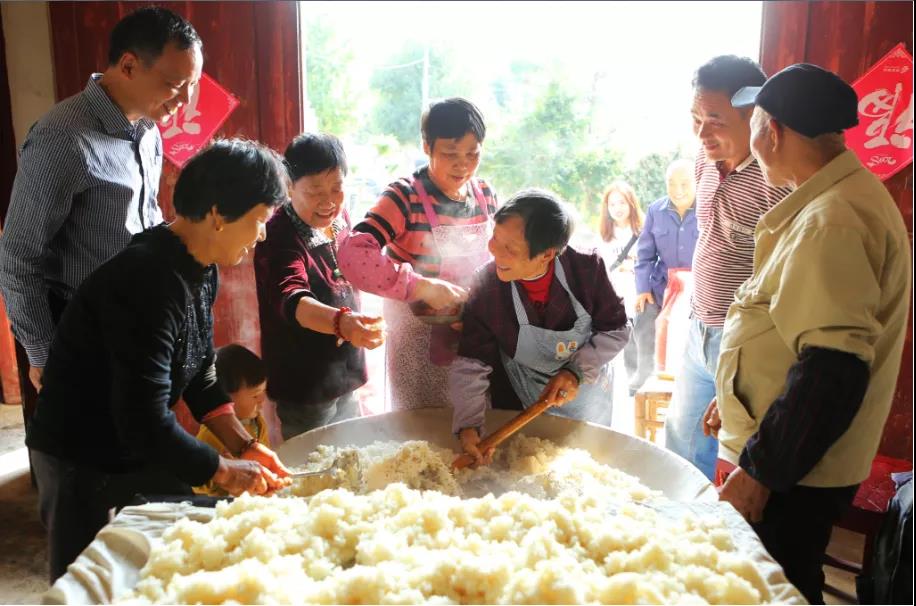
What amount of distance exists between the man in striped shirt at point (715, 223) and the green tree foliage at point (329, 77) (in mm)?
2022

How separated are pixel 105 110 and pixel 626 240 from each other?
3264 millimetres

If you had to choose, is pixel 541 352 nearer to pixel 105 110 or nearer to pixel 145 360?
pixel 145 360

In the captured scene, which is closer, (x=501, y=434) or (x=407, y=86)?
(x=501, y=434)

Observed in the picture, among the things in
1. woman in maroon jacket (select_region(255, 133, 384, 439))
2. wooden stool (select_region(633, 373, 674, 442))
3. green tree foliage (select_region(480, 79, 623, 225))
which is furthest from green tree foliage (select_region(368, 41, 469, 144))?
wooden stool (select_region(633, 373, 674, 442))

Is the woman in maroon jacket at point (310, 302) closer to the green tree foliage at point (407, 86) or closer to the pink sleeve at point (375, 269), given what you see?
the pink sleeve at point (375, 269)

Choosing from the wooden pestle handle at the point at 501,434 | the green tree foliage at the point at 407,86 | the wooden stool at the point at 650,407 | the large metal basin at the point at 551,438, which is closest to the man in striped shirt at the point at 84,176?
the large metal basin at the point at 551,438

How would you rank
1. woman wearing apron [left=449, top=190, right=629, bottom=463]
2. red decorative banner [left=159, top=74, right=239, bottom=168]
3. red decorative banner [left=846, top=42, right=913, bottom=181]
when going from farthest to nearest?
red decorative banner [left=159, top=74, right=239, bottom=168] < red decorative banner [left=846, top=42, right=913, bottom=181] < woman wearing apron [left=449, top=190, right=629, bottom=463]

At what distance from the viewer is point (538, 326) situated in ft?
6.79

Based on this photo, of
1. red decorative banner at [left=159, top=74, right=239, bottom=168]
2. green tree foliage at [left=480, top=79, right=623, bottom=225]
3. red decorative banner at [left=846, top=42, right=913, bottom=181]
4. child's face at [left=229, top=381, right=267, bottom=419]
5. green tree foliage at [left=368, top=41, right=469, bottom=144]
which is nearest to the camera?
child's face at [left=229, top=381, right=267, bottom=419]

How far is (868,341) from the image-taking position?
4.58ft

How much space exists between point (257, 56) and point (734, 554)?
3006 mm

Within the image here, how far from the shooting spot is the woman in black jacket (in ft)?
4.47

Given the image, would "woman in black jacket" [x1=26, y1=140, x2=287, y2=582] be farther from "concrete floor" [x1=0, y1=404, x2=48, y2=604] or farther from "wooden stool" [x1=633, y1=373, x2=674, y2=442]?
"wooden stool" [x1=633, y1=373, x2=674, y2=442]

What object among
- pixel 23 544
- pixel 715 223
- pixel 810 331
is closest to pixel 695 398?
pixel 715 223
